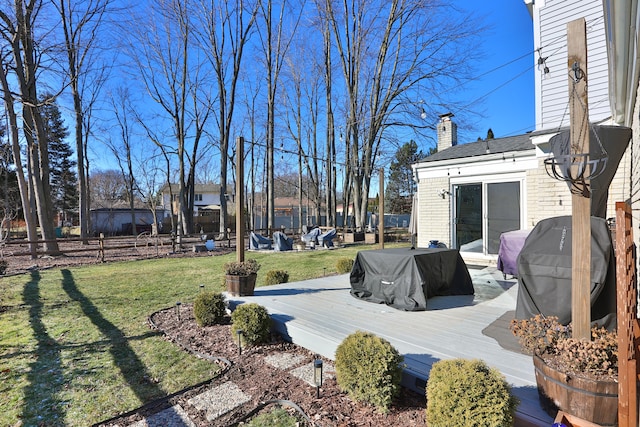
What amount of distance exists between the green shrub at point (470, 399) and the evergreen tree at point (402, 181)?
1122 inches

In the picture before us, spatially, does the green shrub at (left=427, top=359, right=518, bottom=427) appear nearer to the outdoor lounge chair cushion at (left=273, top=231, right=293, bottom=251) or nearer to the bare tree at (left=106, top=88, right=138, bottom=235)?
the outdoor lounge chair cushion at (left=273, top=231, right=293, bottom=251)

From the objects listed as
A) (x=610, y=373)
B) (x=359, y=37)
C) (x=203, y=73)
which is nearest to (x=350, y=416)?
(x=610, y=373)

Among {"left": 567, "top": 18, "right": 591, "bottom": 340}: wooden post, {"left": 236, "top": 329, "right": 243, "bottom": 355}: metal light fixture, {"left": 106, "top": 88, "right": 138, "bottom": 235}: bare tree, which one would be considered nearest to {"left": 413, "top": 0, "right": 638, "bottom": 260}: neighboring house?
{"left": 567, "top": 18, "right": 591, "bottom": 340}: wooden post

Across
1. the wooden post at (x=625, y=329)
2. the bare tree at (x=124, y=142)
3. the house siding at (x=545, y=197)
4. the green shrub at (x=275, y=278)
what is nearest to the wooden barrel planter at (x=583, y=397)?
the wooden post at (x=625, y=329)

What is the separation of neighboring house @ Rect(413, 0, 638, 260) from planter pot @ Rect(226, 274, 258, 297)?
528cm

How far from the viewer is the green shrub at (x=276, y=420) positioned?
2.29m

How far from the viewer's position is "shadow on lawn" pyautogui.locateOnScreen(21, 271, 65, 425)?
8.25 feet

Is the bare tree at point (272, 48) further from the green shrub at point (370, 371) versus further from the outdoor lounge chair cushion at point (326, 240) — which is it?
the green shrub at point (370, 371)

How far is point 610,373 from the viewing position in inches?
69.7

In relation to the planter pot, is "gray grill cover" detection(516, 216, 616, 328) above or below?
above

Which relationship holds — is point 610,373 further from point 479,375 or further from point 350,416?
point 350,416

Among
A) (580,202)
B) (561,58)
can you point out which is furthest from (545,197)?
(580,202)

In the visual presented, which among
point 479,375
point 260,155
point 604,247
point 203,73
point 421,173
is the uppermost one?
point 203,73

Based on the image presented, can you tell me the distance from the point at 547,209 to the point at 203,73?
65.1ft
